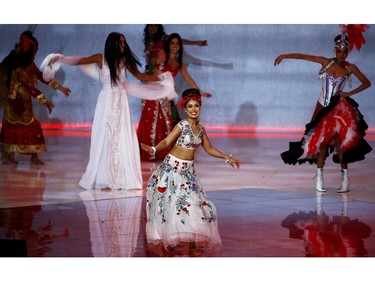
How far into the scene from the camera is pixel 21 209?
9.00 m

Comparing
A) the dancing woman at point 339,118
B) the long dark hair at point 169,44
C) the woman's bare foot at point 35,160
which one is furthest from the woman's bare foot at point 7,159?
the dancing woman at point 339,118

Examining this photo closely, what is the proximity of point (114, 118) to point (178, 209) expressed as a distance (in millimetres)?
3337

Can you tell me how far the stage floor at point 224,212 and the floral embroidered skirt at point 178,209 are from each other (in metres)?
0.12

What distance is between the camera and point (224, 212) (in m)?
8.85

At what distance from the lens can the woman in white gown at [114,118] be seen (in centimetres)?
1015

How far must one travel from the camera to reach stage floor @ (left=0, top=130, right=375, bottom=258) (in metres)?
7.10

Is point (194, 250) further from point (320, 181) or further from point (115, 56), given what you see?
point (320, 181)

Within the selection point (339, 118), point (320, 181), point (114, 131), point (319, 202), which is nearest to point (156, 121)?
point (114, 131)

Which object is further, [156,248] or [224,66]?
[224,66]

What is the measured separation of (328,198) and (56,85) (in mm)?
3211

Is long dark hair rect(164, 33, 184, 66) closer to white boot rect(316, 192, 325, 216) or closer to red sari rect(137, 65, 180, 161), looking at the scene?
red sari rect(137, 65, 180, 161)

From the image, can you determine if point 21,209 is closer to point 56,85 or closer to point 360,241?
point 56,85
